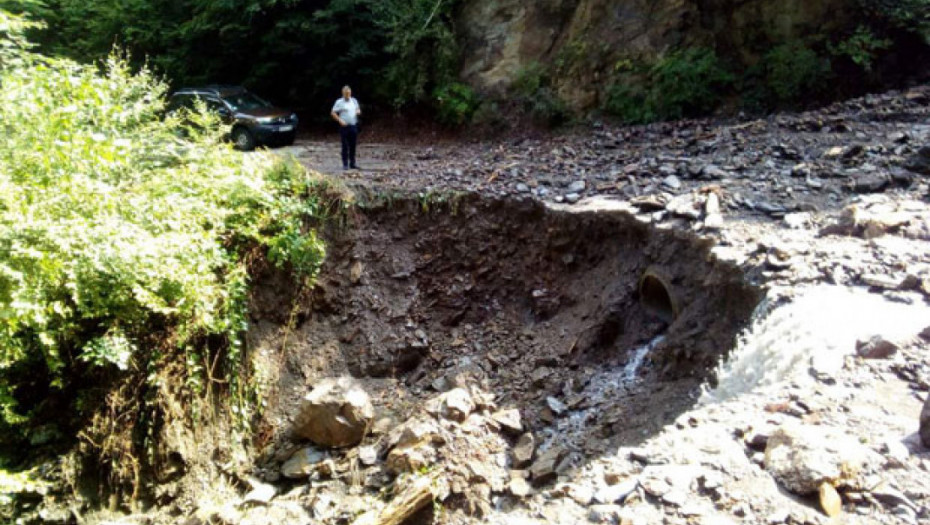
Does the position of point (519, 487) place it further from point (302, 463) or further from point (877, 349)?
point (877, 349)

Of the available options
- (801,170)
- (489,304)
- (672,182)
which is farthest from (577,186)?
(801,170)

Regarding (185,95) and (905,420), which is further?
(185,95)

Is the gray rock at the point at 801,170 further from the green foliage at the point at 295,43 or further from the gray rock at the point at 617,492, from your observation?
the green foliage at the point at 295,43

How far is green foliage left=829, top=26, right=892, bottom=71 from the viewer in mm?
12273

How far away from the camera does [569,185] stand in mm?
9695

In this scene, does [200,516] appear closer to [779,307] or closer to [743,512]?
[743,512]

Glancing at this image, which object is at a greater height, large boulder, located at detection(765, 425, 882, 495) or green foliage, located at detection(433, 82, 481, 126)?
green foliage, located at detection(433, 82, 481, 126)

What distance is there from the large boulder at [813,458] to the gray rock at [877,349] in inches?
45.0

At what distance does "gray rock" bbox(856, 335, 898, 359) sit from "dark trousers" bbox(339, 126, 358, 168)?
28.0 feet

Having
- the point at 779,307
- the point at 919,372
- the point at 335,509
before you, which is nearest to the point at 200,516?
the point at 335,509

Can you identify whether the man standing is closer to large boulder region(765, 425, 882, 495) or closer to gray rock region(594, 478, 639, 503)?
gray rock region(594, 478, 639, 503)

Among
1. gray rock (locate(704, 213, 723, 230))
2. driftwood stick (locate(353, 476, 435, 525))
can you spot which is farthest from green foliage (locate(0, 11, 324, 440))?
gray rock (locate(704, 213, 723, 230))

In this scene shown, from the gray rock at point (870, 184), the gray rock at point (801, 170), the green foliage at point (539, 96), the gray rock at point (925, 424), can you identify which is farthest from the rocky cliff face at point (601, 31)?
the gray rock at point (925, 424)

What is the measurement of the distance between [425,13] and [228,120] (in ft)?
17.6
